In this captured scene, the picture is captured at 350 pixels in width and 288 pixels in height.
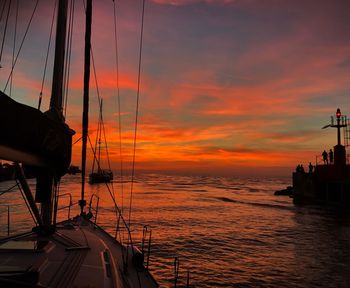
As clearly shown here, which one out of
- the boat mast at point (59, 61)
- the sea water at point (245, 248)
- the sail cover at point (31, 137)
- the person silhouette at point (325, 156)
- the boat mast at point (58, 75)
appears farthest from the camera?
the person silhouette at point (325, 156)

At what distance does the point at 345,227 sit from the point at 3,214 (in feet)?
117

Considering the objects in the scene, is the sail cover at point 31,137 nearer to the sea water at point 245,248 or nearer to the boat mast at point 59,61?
the boat mast at point 59,61

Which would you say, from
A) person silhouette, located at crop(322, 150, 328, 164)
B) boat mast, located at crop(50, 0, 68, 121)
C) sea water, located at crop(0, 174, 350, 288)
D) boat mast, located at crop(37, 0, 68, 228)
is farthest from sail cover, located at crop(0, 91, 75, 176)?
person silhouette, located at crop(322, 150, 328, 164)

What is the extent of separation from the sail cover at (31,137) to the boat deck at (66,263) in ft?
6.12

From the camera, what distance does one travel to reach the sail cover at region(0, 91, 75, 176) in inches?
176

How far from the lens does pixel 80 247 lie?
806cm

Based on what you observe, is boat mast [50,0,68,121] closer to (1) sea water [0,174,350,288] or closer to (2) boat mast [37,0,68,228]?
(2) boat mast [37,0,68,228]

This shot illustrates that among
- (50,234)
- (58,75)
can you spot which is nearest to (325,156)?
(50,234)

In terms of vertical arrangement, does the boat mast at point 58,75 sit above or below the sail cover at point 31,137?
above

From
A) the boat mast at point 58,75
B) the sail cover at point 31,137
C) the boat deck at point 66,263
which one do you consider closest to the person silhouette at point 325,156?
the boat deck at point 66,263

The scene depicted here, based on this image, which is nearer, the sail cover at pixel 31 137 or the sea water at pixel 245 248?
the sail cover at pixel 31 137

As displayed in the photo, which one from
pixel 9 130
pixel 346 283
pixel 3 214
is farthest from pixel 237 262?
pixel 3 214

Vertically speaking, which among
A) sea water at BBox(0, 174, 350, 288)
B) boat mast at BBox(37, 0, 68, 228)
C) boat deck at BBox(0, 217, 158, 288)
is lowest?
sea water at BBox(0, 174, 350, 288)

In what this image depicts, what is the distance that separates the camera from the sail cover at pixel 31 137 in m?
4.48
